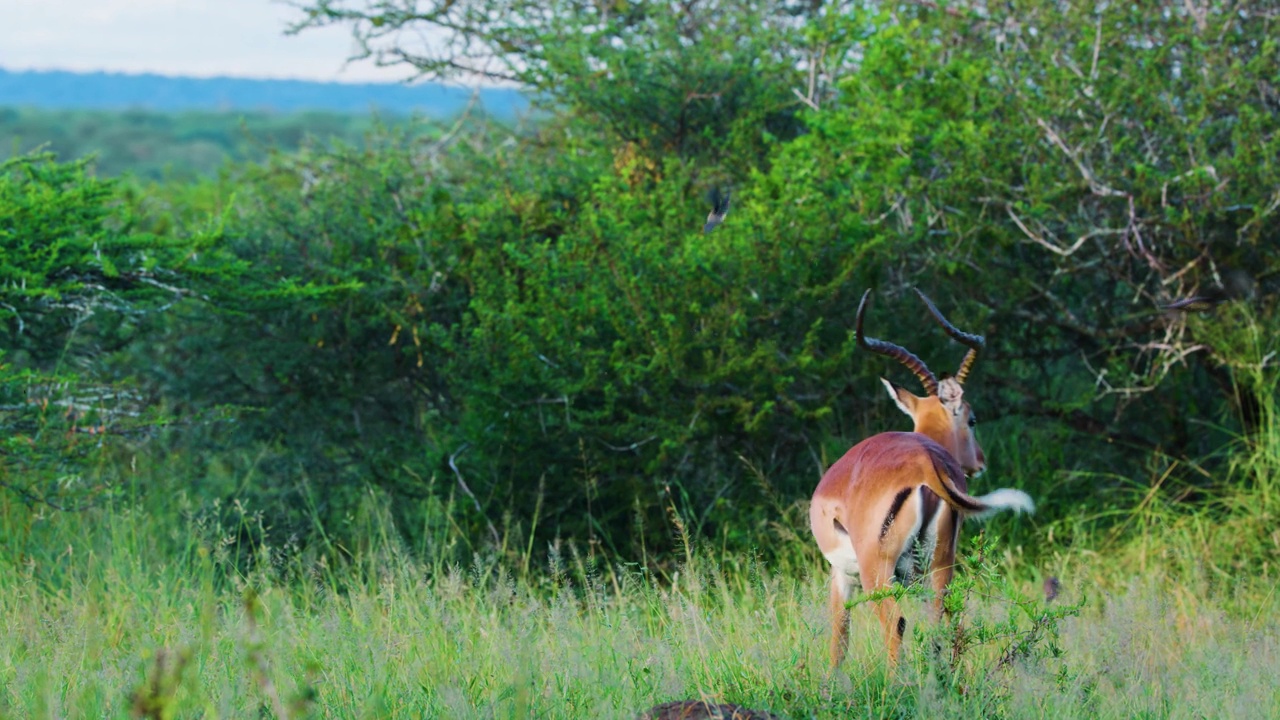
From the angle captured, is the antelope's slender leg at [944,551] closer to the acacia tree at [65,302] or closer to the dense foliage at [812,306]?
the dense foliage at [812,306]

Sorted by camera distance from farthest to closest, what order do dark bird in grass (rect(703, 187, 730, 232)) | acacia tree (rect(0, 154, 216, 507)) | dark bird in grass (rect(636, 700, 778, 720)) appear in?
dark bird in grass (rect(703, 187, 730, 232))
acacia tree (rect(0, 154, 216, 507))
dark bird in grass (rect(636, 700, 778, 720))

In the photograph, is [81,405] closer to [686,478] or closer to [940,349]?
[686,478]

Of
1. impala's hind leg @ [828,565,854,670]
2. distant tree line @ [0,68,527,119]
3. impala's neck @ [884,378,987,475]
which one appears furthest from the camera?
distant tree line @ [0,68,527,119]

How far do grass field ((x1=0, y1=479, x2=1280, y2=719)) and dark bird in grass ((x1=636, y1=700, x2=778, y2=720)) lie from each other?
0.17 meters

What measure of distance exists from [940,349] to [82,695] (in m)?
4.92

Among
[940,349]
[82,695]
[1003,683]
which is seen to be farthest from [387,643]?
[940,349]

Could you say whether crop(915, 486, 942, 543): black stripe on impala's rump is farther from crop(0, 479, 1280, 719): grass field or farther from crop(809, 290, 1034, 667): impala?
crop(0, 479, 1280, 719): grass field

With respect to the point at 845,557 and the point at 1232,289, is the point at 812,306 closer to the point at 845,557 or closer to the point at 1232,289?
the point at 1232,289

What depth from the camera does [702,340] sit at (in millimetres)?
6621

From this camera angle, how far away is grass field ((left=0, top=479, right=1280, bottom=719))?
354cm

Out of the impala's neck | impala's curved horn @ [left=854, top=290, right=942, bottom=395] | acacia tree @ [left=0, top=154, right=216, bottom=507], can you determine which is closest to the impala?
the impala's neck

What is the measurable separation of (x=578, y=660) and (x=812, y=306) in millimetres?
3645

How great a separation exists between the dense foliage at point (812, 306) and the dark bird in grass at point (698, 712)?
9.68 ft

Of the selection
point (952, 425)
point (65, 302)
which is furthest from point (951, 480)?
point (65, 302)
